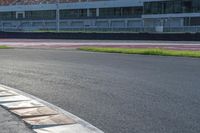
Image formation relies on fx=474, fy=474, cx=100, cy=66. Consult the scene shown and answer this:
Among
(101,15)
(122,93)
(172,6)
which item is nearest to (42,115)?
(122,93)

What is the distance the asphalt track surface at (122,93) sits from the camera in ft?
25.6

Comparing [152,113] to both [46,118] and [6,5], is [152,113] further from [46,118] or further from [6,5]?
[6,5]

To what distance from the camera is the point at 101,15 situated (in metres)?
84.2

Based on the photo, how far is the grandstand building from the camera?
230ft

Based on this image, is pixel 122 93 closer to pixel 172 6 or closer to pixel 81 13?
pixel 172 6

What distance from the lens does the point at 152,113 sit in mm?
8508

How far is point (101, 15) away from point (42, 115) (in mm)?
76633

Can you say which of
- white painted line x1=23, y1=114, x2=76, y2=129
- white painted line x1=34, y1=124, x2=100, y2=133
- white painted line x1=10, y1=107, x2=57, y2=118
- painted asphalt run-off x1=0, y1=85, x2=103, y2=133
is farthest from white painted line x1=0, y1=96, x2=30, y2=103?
white painted line x1=34, y1=124, x2=100, y2=133

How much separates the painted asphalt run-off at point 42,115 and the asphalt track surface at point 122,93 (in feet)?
0.89

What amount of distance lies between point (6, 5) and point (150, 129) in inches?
3743

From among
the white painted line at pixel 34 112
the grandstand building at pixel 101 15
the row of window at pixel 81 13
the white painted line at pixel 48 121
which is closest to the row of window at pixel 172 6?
the grandstand building at pixel 101 15

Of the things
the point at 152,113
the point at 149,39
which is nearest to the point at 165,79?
the point at 152,113

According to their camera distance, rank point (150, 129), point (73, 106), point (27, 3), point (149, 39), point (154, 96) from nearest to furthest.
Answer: point (150, 129)
point (73, 106)
point (154, 96)
point (149, 39)
point (27, 3)

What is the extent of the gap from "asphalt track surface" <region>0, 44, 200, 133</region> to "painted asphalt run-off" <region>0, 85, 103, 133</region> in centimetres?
27
